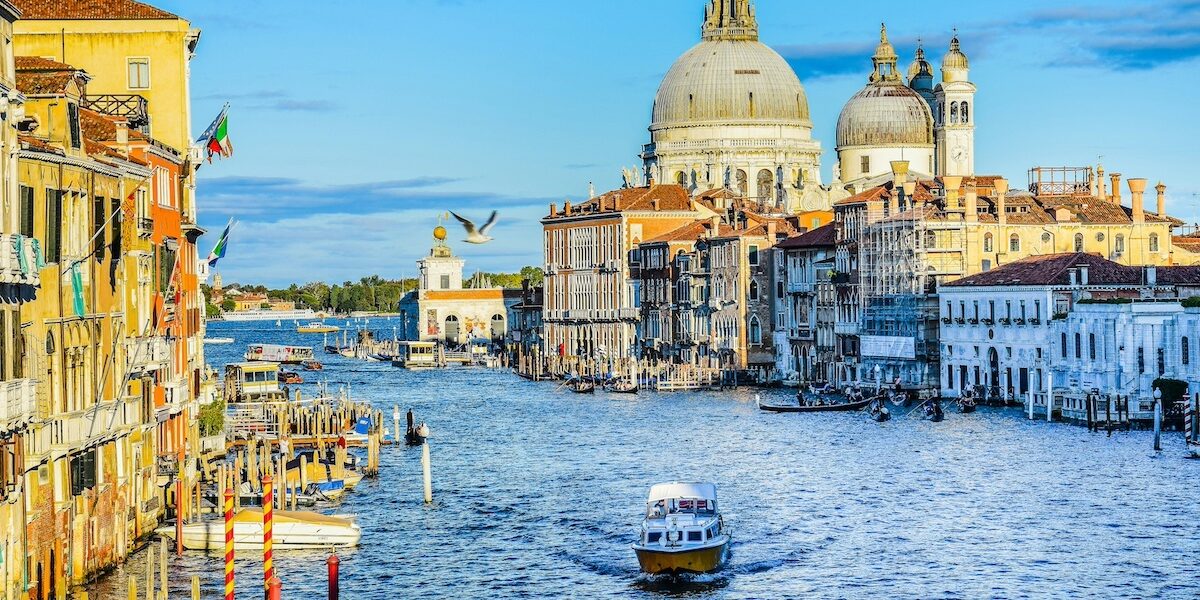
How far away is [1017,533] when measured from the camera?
37344 mm

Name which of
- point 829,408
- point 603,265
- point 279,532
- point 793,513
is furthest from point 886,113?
point 279,532

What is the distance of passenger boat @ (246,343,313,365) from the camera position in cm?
10032

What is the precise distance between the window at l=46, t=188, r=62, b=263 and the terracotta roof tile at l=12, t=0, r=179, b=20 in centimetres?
1214

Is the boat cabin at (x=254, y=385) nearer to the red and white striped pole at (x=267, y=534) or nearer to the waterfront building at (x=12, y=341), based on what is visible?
the red and white striped pole at (x=267, y=534)

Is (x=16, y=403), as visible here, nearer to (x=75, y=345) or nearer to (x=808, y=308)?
(x=75, y=345)

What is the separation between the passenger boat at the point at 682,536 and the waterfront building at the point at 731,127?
96.8m

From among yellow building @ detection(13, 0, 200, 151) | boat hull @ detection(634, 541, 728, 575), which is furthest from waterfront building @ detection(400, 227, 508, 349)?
boat hull @ detection(634, 541, 728, 575)

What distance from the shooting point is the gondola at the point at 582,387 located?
87062 mm

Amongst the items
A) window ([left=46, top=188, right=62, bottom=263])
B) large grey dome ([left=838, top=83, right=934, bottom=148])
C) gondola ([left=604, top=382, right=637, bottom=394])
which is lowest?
gondola ([left=604, top=382, right=637, bottom=394])

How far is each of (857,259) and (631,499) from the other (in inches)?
1568

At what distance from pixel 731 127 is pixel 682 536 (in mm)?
101414

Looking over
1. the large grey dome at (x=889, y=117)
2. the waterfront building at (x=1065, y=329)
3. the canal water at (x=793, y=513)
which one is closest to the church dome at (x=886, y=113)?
the large grey dome at (x=889, y=117)

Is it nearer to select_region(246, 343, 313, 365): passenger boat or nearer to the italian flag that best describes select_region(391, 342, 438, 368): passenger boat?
select_region(246, 343, 313, 365): passenger boat

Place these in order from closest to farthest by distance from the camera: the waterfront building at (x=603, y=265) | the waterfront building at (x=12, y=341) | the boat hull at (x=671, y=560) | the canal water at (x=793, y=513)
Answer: the waterfront building at (x=12, y=341) → the canal water at (x=793, y=513) → the boat hull at (x=671, y=560) → the waterfront building at (x=603, y=265)
